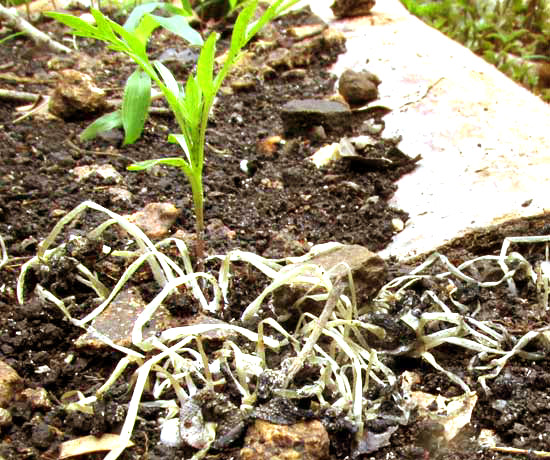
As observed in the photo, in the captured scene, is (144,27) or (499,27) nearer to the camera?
(144,27)

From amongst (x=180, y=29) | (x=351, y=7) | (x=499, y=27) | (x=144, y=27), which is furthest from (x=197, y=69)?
(x=499, y=27)

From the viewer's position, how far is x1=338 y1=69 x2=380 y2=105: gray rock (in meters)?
2.32

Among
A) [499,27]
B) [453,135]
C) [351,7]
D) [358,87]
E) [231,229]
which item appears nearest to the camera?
[231,229]

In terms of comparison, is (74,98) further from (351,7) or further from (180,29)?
(351,7)

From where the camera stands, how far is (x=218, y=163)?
2066mm

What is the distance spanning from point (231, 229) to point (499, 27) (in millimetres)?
2739

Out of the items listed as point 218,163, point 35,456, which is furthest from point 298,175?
point 35,456

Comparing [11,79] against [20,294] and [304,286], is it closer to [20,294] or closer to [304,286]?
[20,294]

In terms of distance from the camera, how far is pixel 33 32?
2734mm

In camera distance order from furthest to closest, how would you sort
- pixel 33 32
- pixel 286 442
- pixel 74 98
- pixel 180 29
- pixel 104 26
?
pixel 33 32
pixel 74 98
pixel 180 29
pixel 104 26
pixel 286 442

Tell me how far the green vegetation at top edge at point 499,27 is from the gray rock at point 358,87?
1481mm

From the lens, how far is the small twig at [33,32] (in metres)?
2.73

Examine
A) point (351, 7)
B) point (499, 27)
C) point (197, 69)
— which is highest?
point (197, 69)

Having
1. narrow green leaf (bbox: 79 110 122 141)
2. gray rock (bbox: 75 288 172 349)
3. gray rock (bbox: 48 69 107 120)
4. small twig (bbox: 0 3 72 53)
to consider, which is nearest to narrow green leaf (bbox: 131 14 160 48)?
narrow green leaf (bbox: 79 110 122 141)
